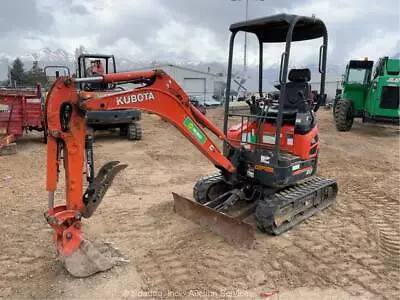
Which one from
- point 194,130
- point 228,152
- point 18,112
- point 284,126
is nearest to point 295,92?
point 284,126

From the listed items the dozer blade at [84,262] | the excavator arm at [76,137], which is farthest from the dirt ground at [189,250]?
the excavator arm at [76,137]

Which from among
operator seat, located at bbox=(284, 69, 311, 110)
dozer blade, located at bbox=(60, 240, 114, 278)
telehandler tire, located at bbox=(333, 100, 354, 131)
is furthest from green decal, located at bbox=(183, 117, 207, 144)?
telehandler tire, located at bbox=(333, 100, 354, 131)

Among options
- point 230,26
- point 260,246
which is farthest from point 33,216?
point 230,26

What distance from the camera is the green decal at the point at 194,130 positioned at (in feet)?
15.0

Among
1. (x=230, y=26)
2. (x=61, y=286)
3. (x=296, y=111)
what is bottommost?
(x=61, y=286)

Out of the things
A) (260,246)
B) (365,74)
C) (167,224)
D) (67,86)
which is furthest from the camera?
(365,74)

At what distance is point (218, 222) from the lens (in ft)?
15.6

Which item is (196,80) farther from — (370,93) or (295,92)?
(295,92)

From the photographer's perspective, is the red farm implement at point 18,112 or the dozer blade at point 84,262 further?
the red farm implement at point 18,112

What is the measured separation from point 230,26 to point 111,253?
3.35 meters

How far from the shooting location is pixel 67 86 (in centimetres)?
360

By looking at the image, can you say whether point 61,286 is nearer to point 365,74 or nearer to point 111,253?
point 111,253

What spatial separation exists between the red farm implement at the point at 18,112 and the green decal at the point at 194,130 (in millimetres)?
6683

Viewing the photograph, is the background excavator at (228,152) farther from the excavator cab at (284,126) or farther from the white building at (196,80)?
the white building at (196,80)
